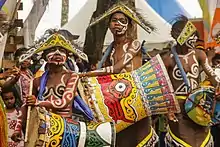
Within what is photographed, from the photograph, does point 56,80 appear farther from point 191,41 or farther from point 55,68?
point 191,41

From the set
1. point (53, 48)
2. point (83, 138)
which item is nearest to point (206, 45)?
point (53, 48)

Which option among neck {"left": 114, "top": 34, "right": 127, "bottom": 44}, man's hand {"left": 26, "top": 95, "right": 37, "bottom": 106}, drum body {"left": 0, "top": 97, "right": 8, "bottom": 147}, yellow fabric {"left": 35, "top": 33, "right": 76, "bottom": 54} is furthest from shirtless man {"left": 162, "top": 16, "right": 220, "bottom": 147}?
drum body {"left": 0, "top": 97, "right": 8, "bottom": 147}

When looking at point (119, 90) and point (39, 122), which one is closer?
point (39, 122)

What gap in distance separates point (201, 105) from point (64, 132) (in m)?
1.75

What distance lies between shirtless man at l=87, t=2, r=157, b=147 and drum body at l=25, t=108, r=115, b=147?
3.28ft

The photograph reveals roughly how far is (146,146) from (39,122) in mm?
1657

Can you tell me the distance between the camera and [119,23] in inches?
260

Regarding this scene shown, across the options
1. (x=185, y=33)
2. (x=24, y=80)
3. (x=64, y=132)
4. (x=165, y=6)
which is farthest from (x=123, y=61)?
(x=165, y=6)

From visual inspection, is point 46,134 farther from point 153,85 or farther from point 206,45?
point 206,45

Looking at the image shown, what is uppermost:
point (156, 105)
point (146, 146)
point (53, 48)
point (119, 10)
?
point (119, 10)

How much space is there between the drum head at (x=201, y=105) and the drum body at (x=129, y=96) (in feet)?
1.17

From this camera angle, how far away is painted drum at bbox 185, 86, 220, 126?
20.7 feet

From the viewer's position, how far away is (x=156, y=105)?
5.98 meters

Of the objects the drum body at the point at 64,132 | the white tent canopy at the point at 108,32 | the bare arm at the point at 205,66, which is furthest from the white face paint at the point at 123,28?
the white tent canopy at the point at 108,32
